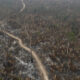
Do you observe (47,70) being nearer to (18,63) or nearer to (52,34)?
(18,63)

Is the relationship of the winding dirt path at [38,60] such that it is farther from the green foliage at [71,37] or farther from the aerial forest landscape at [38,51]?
the green foliage at [71,37]

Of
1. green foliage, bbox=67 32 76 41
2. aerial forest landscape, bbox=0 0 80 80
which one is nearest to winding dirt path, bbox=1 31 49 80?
aerial forest landscape, bbox=0 0 80 80

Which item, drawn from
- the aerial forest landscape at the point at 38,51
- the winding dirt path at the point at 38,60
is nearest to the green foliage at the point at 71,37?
the aerial forest landscape at the point at 38,51

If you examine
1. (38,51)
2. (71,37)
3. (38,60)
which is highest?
(38,60)

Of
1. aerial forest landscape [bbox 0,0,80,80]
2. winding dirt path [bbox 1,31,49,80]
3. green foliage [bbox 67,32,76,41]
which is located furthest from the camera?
green foliage [bbox 67,32,76,41]

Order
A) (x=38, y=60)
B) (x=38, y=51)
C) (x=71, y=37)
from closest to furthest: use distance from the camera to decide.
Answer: (x=38, y=60), (x=38, y=51), (x=71, y=37)

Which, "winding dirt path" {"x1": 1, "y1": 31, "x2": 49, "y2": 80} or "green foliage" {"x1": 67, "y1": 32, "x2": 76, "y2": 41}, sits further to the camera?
"green foliage" {"x1": 67, "y1": 32, "x2": 76, "y2": 41}

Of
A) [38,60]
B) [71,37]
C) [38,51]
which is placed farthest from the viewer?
[71,37]

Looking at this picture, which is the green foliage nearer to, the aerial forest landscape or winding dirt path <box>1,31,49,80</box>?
the aerial forest landscape

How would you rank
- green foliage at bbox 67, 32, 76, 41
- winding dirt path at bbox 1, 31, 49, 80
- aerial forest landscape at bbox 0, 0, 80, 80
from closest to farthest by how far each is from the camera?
winding dirt path at bbox 1, 31, 49, 80 → aerial forest landscape at bbox 0, 0, 80, 80 → green foliage at bbox 67, 32, 76, 41

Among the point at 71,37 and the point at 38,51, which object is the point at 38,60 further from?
the point at 71,37

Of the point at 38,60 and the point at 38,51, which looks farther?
the point at 38,51

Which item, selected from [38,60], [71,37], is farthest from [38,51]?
[71,37]
